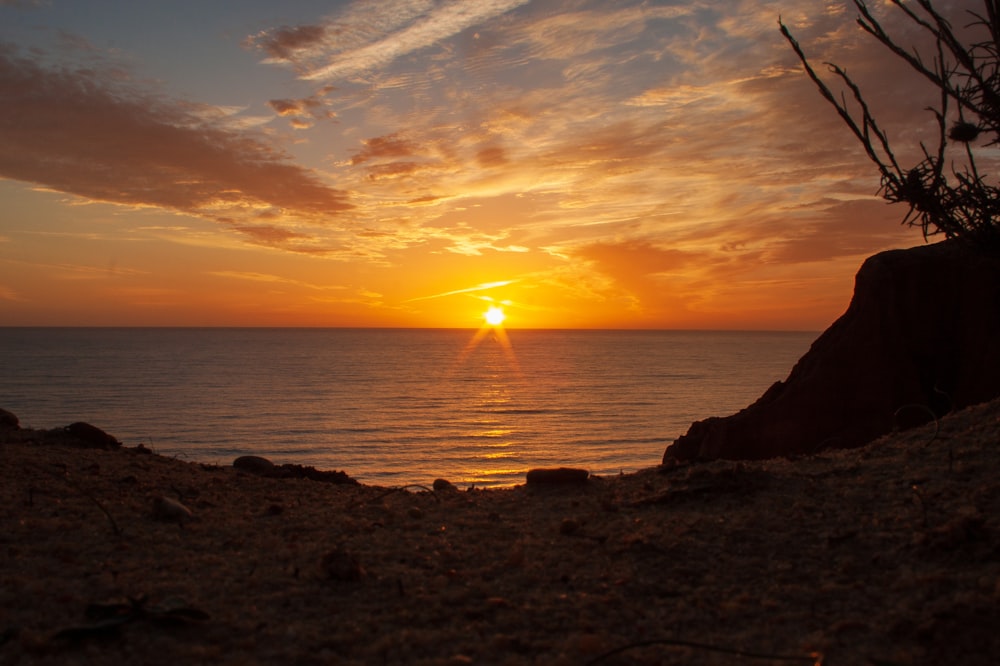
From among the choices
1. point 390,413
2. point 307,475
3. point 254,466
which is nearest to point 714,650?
point 307,475

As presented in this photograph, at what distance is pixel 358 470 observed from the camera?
26.3m

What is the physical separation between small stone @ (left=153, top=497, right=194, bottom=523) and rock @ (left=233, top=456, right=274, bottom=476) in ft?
12.5

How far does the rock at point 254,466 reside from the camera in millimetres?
10141

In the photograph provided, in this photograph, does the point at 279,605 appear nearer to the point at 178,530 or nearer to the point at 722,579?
the point at 178,530

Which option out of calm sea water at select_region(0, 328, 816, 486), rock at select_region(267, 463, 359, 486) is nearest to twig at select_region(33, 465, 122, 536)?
rock at select_region(267, 463, 359, 486)

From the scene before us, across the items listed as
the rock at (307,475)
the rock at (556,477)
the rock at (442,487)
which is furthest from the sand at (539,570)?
the rock at (307,475)

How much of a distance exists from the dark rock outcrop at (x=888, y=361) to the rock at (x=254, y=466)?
7337 millimetres

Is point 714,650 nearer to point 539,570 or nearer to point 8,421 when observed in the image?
point 539,570

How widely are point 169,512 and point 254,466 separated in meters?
4.23

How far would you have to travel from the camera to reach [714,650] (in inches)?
139

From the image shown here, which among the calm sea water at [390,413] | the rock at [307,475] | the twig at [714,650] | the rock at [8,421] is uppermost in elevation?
the rock at [8,421]

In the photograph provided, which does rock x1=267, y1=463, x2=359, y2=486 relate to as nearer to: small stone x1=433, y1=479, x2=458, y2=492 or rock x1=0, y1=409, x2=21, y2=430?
small stone x1=433, y1=479, x2=458, y2=492

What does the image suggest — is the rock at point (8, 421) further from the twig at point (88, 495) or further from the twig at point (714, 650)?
the twig at point (714, 650)

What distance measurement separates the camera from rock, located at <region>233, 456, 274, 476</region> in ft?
33.3
